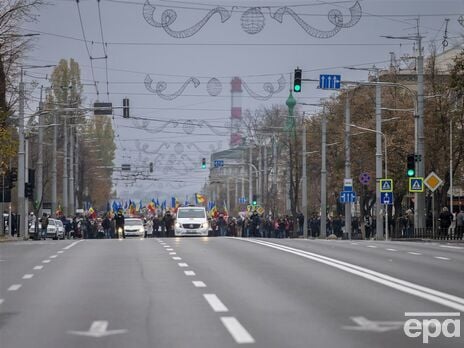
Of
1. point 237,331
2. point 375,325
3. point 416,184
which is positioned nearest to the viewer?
point 237,331

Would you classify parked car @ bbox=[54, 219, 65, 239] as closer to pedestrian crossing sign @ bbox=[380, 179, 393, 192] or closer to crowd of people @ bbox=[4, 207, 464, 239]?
crowd of people @ bbox=[4, 207, 464, 239]

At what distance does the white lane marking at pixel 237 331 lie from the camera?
11875 millimetres

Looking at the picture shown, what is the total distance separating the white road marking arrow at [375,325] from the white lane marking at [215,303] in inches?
83.5

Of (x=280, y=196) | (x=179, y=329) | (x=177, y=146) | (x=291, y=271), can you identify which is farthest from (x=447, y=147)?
(x=177, y=146)

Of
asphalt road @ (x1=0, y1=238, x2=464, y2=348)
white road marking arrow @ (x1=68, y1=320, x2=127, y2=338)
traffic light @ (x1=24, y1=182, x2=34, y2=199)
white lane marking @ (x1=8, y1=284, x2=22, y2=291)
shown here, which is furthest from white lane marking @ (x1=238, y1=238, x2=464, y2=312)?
traffic light @ (x1=24, y1=182, x2=34, y2=199)

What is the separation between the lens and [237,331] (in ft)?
41.6

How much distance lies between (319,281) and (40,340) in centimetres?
867

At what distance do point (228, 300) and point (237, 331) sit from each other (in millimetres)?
3823

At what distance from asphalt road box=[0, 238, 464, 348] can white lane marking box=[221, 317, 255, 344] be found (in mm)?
12

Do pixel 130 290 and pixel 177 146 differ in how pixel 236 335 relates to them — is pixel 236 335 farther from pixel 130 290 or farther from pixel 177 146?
pixel 177 146

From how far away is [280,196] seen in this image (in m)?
128

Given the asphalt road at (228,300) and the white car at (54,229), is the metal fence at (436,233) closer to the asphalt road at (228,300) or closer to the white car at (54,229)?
the asphalt road at (228,300)

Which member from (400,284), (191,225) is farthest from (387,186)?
(400,284)

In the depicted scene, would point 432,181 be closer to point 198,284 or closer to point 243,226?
point 243,226
